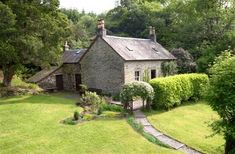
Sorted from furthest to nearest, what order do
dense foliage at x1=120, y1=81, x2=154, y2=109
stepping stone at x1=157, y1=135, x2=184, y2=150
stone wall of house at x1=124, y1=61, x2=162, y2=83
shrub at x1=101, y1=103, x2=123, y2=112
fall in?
stone wall of house at x1=124, y1=61, x2=162, y2=83 → shrub at x1=101, y1=103, x2=123, y2=112 → dense foliage at x1=120, y1=81, x2=154, y2=109 → stepping stone at x1=157, y1=135, x2=184, y2=150

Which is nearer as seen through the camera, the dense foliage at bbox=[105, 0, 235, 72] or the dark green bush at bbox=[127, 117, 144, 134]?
the dark green bush at bbox=[127, 117, 144, 134]

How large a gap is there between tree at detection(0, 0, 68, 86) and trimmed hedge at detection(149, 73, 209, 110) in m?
11.7

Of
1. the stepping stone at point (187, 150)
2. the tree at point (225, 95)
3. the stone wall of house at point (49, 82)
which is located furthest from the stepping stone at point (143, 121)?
the stone wall of house at point (49, 82)

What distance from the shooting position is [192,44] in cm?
4619

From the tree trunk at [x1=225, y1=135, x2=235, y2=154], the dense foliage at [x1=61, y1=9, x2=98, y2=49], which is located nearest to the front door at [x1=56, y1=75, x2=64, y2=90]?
the dense foliage at [x1=61, y1=9, x2=98, y2=49]

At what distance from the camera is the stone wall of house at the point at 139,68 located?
31.2 m

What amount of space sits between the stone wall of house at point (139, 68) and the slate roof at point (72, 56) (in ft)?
27.0

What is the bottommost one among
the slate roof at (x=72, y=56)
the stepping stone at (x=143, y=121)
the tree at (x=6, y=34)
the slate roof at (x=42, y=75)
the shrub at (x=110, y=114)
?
the stepping stone at (x=143, y=121)

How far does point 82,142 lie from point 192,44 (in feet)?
107

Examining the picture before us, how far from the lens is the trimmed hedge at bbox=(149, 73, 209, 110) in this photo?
25.9m

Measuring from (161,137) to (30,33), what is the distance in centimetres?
1800

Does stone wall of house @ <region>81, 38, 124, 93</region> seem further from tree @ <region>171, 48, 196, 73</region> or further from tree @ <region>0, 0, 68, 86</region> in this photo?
tree @ <region>171, 48, 196, 73</region>

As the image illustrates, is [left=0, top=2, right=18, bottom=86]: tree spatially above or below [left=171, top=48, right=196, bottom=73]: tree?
above

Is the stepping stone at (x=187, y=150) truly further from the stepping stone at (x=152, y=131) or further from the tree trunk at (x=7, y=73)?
the tree trunk at (x=7, y=73)
